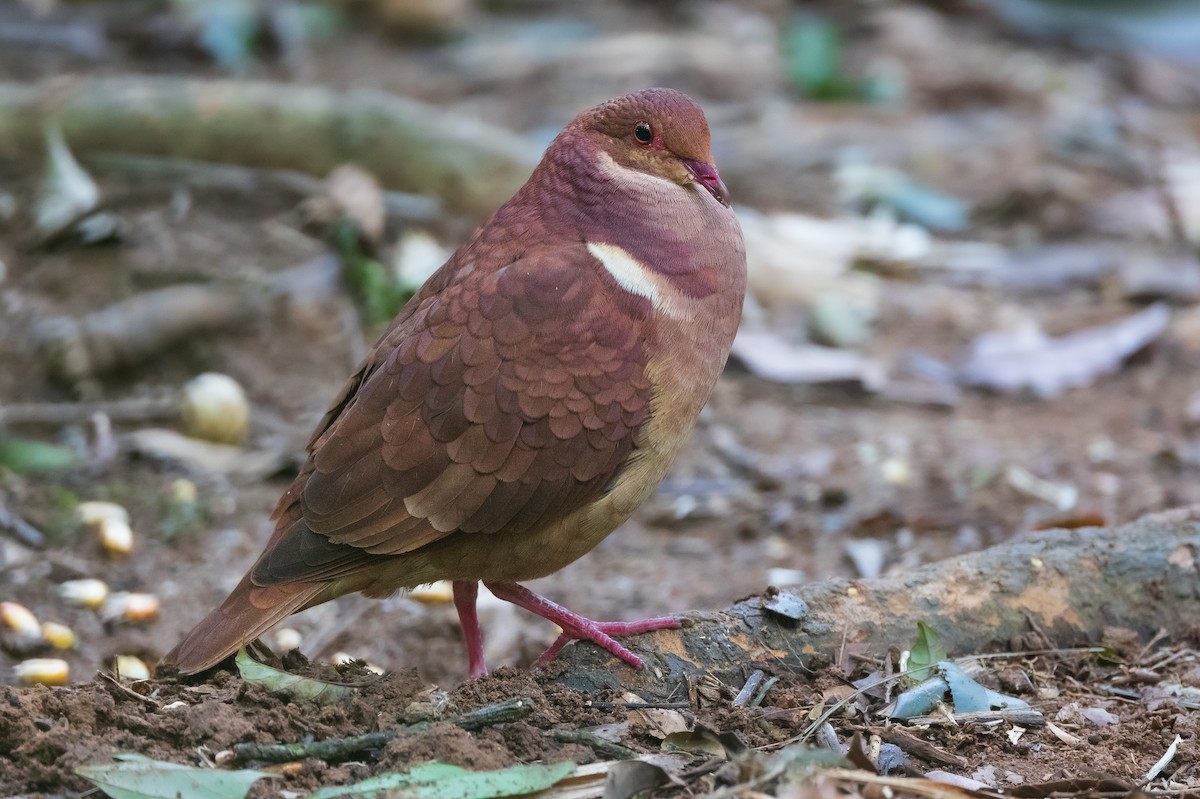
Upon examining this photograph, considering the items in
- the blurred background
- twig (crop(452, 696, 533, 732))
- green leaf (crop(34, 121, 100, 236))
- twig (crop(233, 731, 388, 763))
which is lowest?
the blurred background

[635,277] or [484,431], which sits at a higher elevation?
[635,277]

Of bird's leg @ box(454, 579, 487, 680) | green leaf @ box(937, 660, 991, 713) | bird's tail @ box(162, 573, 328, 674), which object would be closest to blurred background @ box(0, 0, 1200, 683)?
bird's leg @ box(454, 579, 487, 680)

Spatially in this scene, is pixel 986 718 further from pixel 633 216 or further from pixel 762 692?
pixel 633 216

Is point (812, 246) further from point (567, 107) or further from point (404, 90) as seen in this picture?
point (404, 90)

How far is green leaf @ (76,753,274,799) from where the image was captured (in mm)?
2578

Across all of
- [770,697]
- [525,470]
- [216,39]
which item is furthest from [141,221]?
[770,697]

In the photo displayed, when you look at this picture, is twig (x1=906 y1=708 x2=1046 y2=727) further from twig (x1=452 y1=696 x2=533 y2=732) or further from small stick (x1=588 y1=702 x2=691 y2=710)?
twig (x1=452 y1=696 x2=533 y2=732)

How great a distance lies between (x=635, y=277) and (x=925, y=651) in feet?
3.80

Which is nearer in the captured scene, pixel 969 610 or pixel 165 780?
pixel 165 780

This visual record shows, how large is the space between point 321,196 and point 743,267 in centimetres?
343

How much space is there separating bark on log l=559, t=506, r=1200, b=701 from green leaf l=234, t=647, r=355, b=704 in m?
0.52

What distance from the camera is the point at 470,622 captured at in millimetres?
3834

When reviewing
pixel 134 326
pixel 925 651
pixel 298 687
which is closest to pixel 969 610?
pixel 925 651

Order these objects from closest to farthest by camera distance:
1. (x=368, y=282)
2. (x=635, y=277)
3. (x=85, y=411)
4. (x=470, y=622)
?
1. (x=635, y=277)
2. (x=470, y=622)
3. (x=85, y=411)
4. (x=368, y=282)
